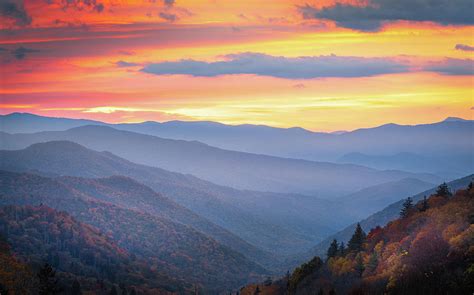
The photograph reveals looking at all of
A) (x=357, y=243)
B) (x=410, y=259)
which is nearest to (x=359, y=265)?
(x=357, y=243)

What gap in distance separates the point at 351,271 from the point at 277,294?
94.8 feet

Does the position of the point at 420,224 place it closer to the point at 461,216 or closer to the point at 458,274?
the point at 461,216

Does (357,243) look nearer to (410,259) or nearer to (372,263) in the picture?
(372,263)

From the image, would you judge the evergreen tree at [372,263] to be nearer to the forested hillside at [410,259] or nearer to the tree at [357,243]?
the forested hillside at [410,259]

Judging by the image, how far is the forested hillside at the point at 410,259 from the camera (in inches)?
4082

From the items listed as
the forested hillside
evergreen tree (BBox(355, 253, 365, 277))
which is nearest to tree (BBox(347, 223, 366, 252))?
the forested hillside

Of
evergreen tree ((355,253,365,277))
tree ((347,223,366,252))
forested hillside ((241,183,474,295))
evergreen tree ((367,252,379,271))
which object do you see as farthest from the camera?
tree ((347,223,366,252))

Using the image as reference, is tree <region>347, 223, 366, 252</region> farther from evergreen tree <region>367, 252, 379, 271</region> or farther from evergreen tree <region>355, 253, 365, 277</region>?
evergreen tree <region>367, 252, 379, 271</region>

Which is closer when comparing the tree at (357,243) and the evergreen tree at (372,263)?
the evergreen tree at (372,263)

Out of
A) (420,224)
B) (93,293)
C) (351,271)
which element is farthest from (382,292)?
(93,293)

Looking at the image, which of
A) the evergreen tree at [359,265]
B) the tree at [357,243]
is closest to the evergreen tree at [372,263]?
the evergreen tree at [359,265]

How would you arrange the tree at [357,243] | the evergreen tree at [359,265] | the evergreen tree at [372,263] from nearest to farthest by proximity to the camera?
the evergreen tree at [372,263] → the evergreen tree at [359,265] → the tree at [357,243]

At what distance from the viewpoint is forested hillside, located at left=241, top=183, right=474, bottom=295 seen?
10369 cm

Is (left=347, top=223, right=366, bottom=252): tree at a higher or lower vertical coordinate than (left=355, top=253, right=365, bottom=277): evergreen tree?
higher
